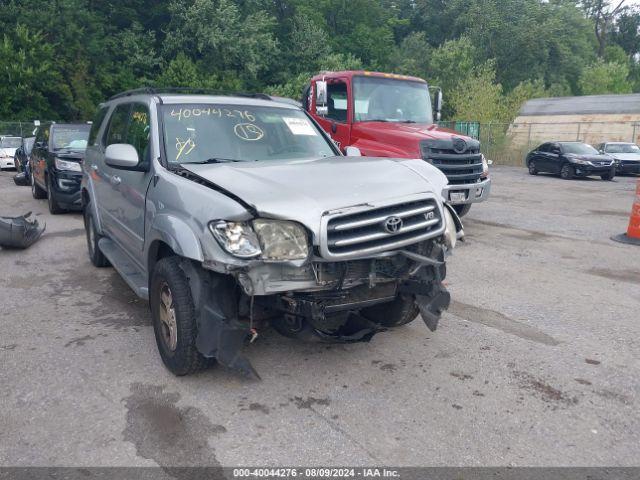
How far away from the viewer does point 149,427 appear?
340cm

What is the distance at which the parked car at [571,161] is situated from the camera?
2138 centimetres

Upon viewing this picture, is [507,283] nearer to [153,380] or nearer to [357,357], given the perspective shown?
[357,357]

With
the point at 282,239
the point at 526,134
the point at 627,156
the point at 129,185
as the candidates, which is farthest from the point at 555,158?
the point at 282,239

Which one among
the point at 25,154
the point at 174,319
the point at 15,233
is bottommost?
the point at 25,154

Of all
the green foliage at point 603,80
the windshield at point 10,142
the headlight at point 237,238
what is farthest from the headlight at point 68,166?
the green foliage at point 603,80

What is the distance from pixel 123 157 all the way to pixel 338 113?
21.3ft

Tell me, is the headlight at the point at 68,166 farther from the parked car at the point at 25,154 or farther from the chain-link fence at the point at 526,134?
the chain-link fence at the point at 526,134

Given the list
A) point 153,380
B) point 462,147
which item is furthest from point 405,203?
point 462,147

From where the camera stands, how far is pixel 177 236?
12.3 feet

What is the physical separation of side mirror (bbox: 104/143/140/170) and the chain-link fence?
27379 millimetres

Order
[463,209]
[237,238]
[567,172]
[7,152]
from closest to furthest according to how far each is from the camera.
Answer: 1. [237,238]
2. [463,209]
3. [567,172]
4. [7,152]

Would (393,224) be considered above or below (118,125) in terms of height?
below

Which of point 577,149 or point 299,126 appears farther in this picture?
point 577,149

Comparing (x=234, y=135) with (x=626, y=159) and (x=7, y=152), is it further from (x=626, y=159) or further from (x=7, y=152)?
(x=626, y=159)
